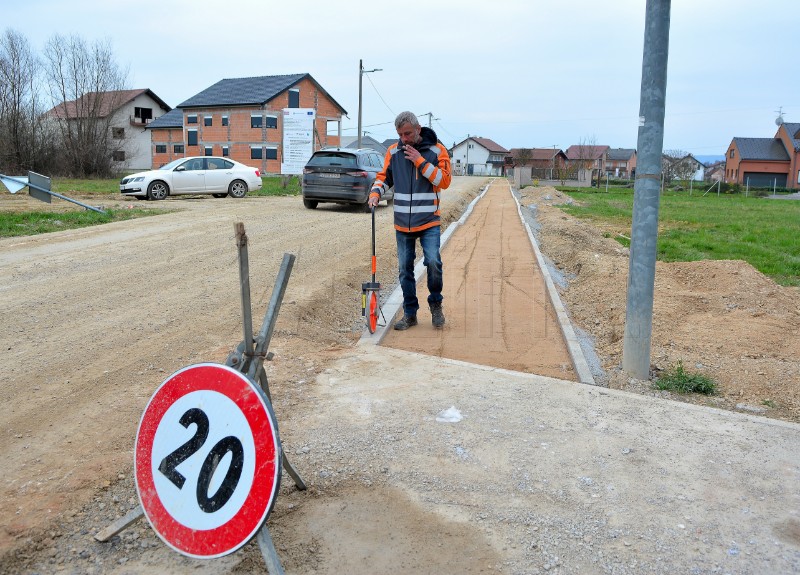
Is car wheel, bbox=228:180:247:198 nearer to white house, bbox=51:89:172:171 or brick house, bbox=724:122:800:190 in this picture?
white house, bbox=51:89:172:171

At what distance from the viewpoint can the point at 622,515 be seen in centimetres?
341

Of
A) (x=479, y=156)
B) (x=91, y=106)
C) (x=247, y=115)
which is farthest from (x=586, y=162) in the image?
(x=91, y=106)

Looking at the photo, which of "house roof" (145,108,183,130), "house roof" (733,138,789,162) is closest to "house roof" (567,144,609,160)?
"house roof" (733,138,789,162)

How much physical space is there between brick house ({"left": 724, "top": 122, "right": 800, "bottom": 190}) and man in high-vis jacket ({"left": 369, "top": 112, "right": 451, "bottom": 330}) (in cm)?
8119

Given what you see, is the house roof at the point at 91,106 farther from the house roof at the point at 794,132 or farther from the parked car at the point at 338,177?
the house roof at the point at 794,132

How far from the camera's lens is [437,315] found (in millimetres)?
6969

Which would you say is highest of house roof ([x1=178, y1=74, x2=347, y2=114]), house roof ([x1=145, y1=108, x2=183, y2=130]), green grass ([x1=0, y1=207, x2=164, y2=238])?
house roof ([x1=178, y1=74, x2=347, y2=114])

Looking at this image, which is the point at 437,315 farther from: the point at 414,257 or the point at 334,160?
the point at 334,160

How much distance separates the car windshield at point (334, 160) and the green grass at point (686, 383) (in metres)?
14.1

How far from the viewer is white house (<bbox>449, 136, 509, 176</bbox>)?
130m

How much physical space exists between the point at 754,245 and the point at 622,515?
13613 millimetres

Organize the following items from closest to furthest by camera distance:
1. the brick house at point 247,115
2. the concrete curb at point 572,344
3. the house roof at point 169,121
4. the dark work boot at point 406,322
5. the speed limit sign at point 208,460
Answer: the speed limit sign at point 208,460 < the concrete curb at point 572,344 < the dark work boot at point 406,322 < the brick house at point 247,115 < the house roof at point 169,121

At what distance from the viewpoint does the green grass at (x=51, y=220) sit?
13484mm

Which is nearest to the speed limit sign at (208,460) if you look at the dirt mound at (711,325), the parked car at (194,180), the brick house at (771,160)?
the dirt mound at (711,325)
